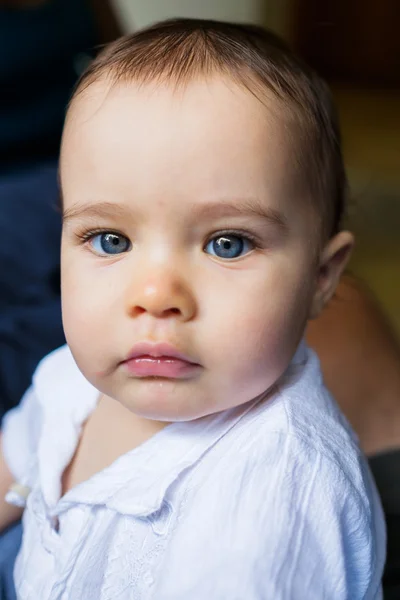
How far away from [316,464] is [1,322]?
80 centimetres

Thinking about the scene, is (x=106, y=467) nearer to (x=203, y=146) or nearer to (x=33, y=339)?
(x=203, y=146)

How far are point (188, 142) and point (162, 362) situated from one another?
0.19 m

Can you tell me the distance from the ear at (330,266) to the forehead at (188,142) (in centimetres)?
12

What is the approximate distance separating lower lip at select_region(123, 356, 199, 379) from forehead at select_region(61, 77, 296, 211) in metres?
0.14

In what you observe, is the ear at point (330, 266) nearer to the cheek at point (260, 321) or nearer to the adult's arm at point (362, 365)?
the cheek at point (260, 321)

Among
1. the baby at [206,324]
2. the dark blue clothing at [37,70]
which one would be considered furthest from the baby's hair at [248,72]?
the dark blue clothing at [37,70]

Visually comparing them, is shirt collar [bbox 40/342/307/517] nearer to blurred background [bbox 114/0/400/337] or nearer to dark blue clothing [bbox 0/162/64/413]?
dark blue clothing [bbox 0/162/64/413]

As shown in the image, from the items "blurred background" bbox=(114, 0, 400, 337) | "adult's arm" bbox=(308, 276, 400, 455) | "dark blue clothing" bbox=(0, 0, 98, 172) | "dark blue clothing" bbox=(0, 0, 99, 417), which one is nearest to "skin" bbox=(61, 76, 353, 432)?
"adult's arm" bbox=(308, 276, 400, 455)

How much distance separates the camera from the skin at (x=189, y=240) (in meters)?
0.65

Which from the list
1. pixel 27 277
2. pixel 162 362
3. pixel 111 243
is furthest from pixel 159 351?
pixel 27 277

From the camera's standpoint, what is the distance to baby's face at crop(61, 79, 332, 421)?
646 mm

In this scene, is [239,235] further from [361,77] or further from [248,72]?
[361,77]

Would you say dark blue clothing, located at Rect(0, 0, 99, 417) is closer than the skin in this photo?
No

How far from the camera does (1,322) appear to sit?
132cm
